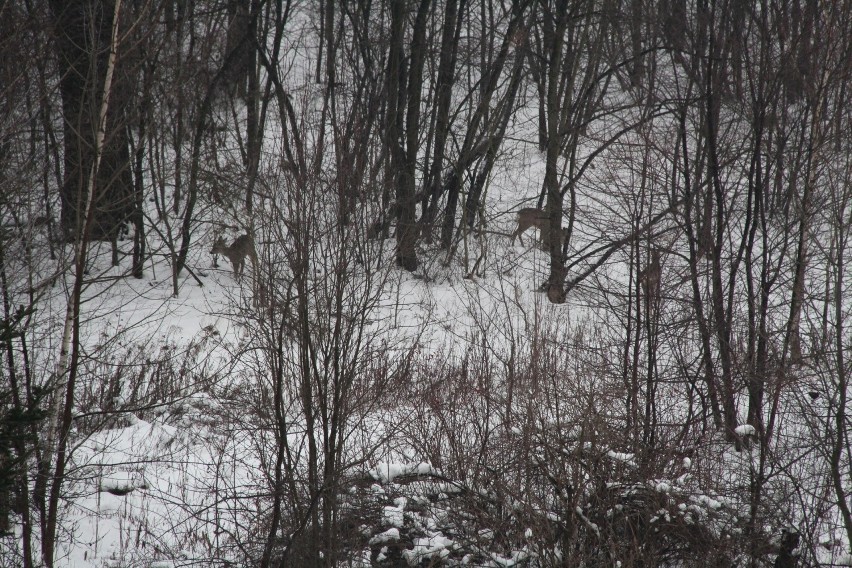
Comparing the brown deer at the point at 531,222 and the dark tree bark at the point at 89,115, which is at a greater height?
the brown deer at the point at 531,222

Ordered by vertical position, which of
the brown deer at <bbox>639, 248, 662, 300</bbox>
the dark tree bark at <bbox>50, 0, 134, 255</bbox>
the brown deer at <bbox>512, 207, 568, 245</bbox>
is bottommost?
the brown deer at <bbox>639, 248, 662, 300</bbox>

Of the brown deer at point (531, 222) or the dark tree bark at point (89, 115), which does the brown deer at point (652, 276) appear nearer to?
the dark tree bark at point (89, 115)

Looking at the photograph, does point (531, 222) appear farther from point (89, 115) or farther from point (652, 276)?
point (89, 115)

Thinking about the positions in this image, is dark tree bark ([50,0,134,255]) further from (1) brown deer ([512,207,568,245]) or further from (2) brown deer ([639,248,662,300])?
(1) brown deer ([512,207,568,245])

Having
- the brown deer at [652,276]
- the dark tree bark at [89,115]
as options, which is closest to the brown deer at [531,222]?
the brown deer at [652,276]

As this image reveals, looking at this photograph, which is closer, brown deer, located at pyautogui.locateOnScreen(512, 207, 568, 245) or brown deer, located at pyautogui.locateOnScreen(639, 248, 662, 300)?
brown deer, located at pyautogui.locateOnScreen(639, 248, 662, 300)

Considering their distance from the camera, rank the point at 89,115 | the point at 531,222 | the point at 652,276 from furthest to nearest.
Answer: the point at 531,222
the point at 652,276
the point at 89,115

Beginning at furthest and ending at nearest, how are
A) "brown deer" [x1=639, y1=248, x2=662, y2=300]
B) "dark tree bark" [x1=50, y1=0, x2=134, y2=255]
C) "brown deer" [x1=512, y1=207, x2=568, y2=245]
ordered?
"brown deer" [x1=512, y1=207, x2=568, y2=245]
"brown deer" [x1=639, y1=248, x2=662, y2=300]
"dark tree bark" [x1=50, y1=0, x2=134, y2=255]

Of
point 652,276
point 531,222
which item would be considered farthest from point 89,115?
point 531,222

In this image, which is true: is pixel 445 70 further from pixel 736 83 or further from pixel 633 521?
pixel 633 521

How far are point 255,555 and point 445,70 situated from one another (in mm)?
11664

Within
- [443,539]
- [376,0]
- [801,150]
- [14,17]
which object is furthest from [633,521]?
[376,0]

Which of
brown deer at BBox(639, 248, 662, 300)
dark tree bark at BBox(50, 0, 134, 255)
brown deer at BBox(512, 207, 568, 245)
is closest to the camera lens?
dark tree bark at BBox(50, 0, 134, 255)

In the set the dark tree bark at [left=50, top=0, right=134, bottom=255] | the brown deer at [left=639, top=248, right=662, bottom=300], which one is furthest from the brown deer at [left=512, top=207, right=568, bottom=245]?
the dark tree bark at [left=50, top=0, right=134, bottom=255]
